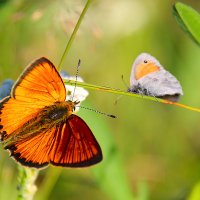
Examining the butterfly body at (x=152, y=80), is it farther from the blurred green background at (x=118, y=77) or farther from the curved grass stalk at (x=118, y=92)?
the blurred green background at (x=118, y=77)

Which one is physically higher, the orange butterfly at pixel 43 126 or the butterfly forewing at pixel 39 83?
the butterfly forewing at pixel 39 83

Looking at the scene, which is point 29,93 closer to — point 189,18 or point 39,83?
point 39,83

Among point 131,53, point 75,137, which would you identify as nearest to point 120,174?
point 75,137

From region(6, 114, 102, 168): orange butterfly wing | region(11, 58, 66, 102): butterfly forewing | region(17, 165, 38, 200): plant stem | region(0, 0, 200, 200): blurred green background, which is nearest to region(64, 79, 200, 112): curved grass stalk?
region(11, 58, 66, 102): butterfly forewing

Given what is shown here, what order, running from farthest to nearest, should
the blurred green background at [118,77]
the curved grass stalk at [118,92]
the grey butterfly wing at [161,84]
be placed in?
the blurred green background at [118,77], the grey butterfly wing at [161,84], the curved grass stalk at [118,92]

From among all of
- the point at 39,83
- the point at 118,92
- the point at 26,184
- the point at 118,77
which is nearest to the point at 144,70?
the point at 118,92

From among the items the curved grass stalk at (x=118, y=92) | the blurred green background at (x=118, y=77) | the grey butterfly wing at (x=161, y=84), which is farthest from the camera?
the blurred green background at (x=118, y=77)

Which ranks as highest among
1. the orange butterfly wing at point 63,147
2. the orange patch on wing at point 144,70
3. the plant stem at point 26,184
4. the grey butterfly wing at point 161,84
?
the orange patch on wing at point 144,70

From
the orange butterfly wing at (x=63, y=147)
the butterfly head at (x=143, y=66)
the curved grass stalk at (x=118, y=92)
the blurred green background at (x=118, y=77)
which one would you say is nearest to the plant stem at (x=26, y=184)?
the orange butterfly wing at (x=63, y=147)
